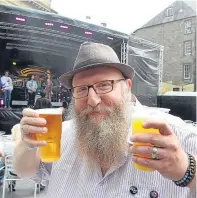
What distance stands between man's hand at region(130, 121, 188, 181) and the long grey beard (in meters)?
0.42

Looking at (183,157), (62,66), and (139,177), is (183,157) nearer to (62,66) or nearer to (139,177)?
(139,177)

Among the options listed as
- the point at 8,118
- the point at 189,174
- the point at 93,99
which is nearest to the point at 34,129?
the point at 93,99

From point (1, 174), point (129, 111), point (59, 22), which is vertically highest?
point (59, 22)

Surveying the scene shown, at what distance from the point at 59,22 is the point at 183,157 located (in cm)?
601

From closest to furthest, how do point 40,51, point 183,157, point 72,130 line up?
point 183,157
point 72,130
point 40,51

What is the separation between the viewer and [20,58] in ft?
31.8

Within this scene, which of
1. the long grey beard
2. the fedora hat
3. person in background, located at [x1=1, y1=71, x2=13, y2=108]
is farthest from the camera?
person in background, located at [x1=1, y1=71, x2=13, y2=108]

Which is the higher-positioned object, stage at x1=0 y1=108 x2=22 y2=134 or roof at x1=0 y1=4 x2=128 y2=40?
roof at x1=0 y1=4 x2=128 y2=40

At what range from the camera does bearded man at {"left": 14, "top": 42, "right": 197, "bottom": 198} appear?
1129mm

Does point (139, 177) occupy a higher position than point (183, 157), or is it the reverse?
point (183, 157)

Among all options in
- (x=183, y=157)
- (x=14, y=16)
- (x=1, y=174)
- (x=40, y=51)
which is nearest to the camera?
(x=183, y=157)

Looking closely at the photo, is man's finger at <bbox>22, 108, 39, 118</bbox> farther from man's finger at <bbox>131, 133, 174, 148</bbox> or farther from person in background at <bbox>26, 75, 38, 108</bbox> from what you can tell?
person in background at <bbox>26, 75, 38, 108</bbox>

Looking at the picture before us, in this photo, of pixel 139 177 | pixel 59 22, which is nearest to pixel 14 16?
pixel 59 22

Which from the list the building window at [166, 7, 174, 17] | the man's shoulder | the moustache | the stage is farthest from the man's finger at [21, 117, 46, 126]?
the building window at [166, 7, 174, 17]
